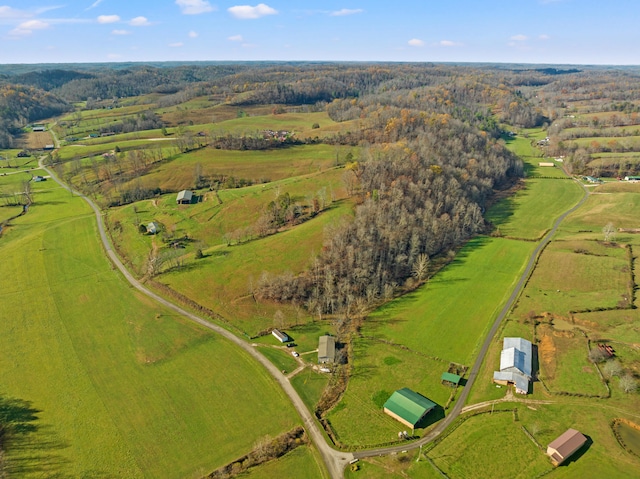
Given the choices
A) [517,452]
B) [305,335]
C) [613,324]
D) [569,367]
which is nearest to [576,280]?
[613,324]

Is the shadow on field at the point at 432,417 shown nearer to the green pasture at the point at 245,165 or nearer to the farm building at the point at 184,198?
the farm building at the point at 184,198

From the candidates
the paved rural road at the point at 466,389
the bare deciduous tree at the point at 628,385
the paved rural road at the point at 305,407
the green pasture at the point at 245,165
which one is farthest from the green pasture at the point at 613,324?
the green pasture at the point at 245,165

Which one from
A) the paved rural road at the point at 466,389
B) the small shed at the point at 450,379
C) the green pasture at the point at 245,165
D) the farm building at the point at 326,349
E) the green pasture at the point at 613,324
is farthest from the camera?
the green pasture at the point at 245,165

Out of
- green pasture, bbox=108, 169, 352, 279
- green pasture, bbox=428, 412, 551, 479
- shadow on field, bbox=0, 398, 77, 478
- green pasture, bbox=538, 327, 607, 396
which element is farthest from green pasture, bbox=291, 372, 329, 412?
green pasture, bbox=108, 169, 352, 279

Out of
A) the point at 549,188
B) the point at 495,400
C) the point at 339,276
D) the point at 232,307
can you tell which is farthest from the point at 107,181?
the point at 549,188

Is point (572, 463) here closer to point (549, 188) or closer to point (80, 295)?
point (80, 295)

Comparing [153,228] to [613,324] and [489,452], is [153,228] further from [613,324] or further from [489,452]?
[613,324]
